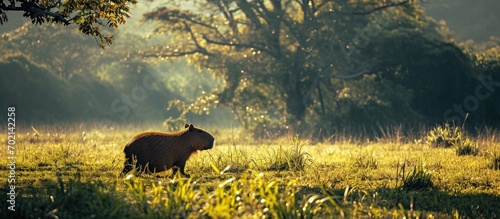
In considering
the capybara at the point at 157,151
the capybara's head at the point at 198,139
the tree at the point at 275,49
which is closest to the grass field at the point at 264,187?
the capybara at the point at 157,151

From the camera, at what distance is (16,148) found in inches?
666

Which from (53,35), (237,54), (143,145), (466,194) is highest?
(53,35)

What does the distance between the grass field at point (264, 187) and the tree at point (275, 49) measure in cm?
1306

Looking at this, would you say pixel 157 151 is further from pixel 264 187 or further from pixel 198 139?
pixel 264 187

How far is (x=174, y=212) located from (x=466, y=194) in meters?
5.08

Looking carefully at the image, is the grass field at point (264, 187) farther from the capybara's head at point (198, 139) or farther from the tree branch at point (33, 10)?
the tree branch at point (33, 10)

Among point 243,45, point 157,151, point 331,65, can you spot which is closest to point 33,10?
point 157,151

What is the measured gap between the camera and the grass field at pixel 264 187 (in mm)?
8133

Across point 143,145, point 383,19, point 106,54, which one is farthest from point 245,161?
point 106,54

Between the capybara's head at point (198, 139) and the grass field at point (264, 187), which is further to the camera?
the capybara's head at point (198, 139)

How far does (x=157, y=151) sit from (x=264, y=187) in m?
3.20

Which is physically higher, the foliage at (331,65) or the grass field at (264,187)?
the foliage at (331,65)

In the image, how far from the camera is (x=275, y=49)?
32656mm

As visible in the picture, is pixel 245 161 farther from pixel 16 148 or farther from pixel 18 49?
pixel 18 49
